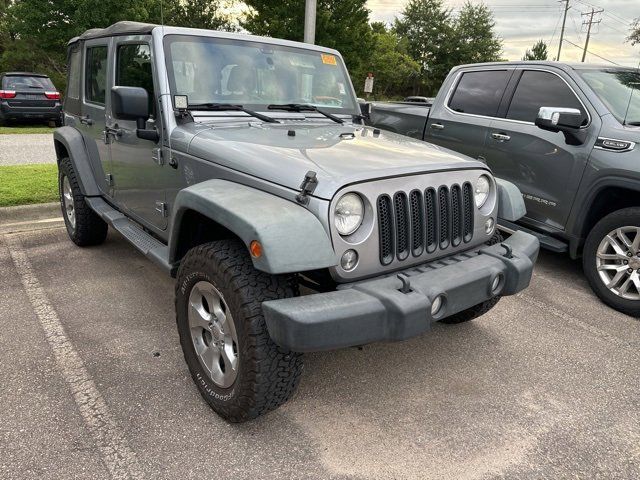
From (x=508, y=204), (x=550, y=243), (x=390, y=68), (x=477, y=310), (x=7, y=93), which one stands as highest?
(x=390, y=68)

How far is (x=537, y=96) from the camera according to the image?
4.84 metres

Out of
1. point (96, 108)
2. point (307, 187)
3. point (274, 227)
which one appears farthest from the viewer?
point (96, 108)

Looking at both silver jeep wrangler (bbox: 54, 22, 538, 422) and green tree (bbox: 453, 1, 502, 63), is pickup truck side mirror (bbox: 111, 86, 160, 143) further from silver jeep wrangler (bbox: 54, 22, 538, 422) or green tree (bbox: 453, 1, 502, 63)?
green tree (bbox: 453, 1, 502, 63)

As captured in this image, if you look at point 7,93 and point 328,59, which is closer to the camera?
point 328,59

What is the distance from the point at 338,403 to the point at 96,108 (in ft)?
10.7

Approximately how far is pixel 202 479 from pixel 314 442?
0.55 m

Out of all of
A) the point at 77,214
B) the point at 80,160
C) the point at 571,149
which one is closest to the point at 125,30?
the point at 80,160

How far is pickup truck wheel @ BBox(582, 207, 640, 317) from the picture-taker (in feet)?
12.9

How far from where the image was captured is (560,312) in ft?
13.2

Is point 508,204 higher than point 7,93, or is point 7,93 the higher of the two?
point 508,204

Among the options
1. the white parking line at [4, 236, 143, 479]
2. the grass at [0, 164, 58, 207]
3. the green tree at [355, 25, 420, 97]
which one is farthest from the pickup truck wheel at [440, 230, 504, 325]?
the green tree at [355, 25, 420, 97]

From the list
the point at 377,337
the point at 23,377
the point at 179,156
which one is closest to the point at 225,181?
the point at 179,156

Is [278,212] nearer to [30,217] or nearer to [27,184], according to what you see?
[30,217]

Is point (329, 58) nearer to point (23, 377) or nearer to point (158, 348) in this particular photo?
point (158, 348)
